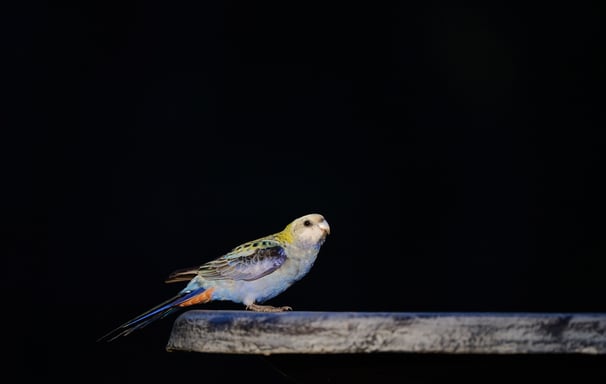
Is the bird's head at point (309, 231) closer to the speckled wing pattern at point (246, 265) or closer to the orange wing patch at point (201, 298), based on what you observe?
the speckled wing pattern at point (246, 265)

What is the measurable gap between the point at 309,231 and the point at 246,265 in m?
0.20

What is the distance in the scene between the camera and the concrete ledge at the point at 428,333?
101cm

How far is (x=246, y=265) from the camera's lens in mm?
1940

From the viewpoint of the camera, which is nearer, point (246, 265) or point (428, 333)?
point (428, 333)

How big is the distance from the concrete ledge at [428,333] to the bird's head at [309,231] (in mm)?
915

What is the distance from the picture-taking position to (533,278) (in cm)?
428

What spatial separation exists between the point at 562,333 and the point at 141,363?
2.87 m

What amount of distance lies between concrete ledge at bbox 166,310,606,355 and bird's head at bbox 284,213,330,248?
915mm

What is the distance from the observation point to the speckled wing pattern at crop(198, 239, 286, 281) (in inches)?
76.2

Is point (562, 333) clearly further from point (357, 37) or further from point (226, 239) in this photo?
point (357, 37)

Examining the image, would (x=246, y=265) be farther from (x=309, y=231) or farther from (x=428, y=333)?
(x=428, y=333)

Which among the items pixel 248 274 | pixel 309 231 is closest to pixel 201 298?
pixel 248 274

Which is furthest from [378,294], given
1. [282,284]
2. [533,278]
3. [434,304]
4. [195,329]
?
[195,329]

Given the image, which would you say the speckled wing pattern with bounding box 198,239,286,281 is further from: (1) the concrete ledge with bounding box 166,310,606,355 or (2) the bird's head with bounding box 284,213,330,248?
(1) the concrete ledge with bounding box 166,310,606,355
